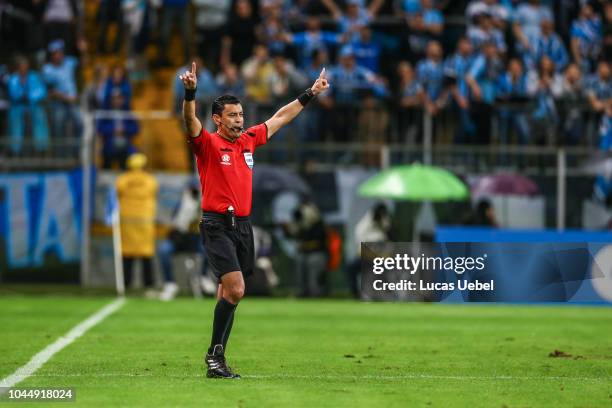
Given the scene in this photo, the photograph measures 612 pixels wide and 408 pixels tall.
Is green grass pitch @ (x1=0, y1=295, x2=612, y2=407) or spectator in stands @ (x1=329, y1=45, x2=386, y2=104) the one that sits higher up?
spectator in stands @ (x1=329, y1=45, x2=386, y2=104)

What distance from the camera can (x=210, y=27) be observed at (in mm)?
26203

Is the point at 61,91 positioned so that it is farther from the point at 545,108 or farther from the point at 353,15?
the point at 545,108

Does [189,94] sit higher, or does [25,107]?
[25,107]

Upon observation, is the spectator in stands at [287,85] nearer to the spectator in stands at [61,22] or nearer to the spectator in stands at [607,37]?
the spectator in stands at [61,22]

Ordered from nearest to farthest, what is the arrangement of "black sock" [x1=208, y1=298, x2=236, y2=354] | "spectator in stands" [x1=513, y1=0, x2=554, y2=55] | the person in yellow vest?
"black sock" [x1=208, y1=298, x2=236, y2=354], the person in yellow vest, "spectator in stands" [x1=513, y1=0, x2=554, y2=55]

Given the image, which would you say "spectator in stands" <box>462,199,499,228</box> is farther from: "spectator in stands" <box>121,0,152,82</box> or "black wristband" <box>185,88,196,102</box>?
"black wristband" <box>185,88,196,102</box>

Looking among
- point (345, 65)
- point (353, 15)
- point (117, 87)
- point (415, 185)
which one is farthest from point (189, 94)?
point (353, 15)

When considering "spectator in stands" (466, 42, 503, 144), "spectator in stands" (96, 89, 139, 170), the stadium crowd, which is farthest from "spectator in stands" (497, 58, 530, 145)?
"spectator in stands" (96, 89, 139, 170)

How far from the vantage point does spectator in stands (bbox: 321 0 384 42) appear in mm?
25266

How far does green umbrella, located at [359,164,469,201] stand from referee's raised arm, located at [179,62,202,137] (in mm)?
12282

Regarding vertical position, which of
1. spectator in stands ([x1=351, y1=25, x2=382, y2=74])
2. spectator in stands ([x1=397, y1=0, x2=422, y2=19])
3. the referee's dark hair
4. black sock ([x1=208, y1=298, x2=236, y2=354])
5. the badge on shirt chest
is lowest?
black sock ([x1=208, y1=298, x2=236, y2=354])

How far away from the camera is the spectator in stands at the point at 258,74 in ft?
81.5

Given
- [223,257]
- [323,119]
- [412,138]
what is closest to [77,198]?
[323,119]

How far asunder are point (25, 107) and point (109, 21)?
287 cm
